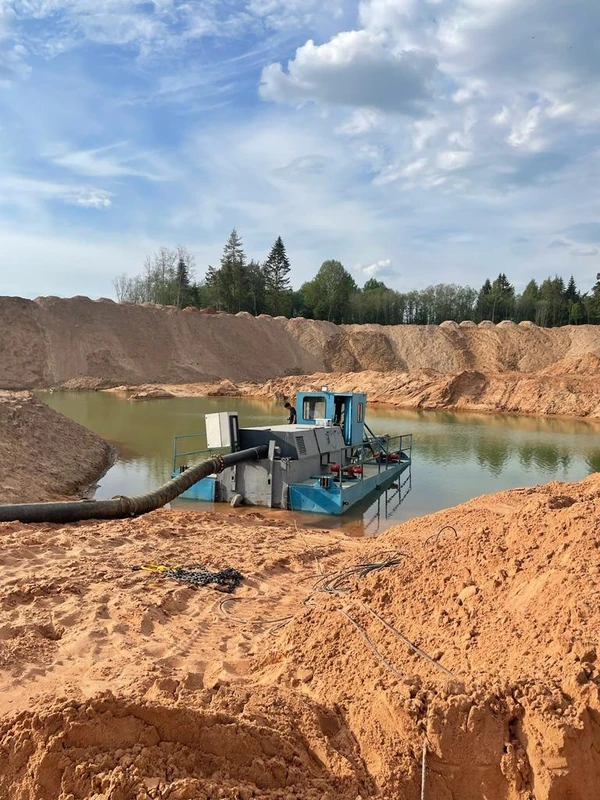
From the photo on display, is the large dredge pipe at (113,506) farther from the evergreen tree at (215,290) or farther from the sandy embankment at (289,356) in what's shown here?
the evergreen tree at (215,290)

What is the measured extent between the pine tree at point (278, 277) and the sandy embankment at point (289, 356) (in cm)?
1240

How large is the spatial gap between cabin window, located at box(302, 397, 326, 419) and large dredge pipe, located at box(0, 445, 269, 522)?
4320 mm

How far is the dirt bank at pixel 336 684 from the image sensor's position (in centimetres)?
341

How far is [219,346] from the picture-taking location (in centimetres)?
6231

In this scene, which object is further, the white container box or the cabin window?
the cabin window

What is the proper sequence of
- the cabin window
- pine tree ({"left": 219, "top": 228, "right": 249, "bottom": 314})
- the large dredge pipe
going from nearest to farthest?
the large dredge pipe
the cabin window
pine tree ({"left": 219, "top": 228, "right": 249, "bottom": 314})

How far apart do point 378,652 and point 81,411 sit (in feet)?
111

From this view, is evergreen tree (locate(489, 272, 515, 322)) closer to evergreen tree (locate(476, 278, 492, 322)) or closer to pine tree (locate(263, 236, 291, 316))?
evergreen tree (locate(476, 278, 492, 322))

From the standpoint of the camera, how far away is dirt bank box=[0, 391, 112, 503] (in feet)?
49.2

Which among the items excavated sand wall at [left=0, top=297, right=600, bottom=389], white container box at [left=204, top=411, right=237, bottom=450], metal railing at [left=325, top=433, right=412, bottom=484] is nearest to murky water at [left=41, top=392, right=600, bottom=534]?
metal railing at [left=325, top=433, right=412, bottom=484]

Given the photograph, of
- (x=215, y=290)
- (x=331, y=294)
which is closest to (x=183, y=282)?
(x=215, y=290)

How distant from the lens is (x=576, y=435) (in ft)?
110

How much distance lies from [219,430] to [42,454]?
638 cm

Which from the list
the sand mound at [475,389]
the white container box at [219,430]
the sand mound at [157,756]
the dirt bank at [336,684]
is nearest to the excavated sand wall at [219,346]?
the sand mound at [475,389]
